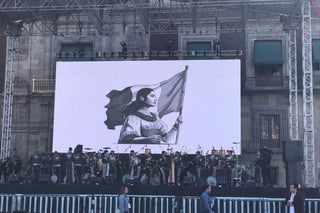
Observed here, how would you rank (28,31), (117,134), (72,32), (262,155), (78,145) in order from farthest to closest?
(72,32) → (28,31) → (117,134) → (78,145) → (262,155)

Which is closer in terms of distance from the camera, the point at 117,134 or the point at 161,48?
the point at 117,134

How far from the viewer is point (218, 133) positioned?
73.3ft

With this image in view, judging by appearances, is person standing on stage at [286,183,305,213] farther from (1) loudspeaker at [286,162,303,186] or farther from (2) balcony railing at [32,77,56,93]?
(2) balcony railing at [32,77,56,93]

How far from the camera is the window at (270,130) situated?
24.2 meters

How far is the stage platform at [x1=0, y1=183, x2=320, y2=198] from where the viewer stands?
52.5 feet

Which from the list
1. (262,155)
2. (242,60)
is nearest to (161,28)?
(242,60)

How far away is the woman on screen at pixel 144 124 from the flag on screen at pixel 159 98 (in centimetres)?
23

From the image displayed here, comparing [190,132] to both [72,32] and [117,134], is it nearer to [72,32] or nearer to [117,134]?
[117,134]

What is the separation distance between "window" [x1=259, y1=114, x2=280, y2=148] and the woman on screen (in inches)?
175

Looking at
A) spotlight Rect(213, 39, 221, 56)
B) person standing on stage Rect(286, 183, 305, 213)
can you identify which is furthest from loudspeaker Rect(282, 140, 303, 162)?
spotlight Rect(213, 39, 221, 56)

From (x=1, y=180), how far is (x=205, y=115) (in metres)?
9.33

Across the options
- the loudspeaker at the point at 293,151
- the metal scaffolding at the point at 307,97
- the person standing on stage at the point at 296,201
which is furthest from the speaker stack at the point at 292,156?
the person standing on stage at the point at 296,201

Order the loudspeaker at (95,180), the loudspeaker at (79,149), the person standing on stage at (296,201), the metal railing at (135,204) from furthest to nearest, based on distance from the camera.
A: the loudspeaker at (79,149) → the loudspeaker at (95,180) → the metal railing at (135,204) → the person standing on stage at (296,201)

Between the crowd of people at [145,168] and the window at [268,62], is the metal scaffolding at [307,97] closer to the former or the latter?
the crowd of people at [145,168]
